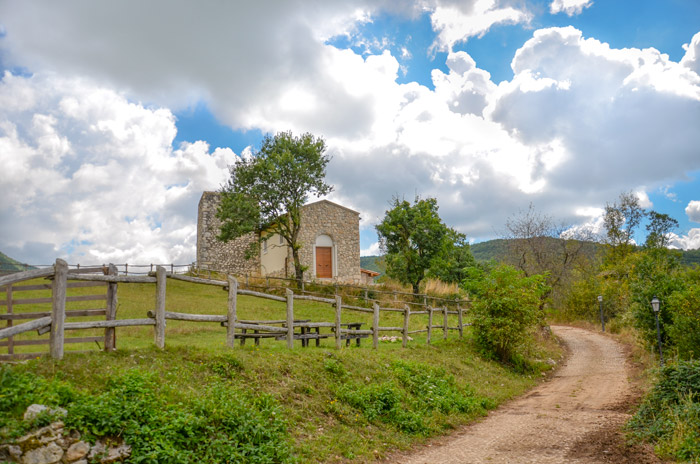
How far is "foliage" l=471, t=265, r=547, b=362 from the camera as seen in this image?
17.1 meters

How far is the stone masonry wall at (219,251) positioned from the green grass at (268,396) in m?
26.5

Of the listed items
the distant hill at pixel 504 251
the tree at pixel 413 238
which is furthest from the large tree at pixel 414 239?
the distant hill at pixel 504 251

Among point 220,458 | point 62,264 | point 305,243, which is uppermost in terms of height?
point 305,243

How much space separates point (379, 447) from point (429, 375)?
4409 mm

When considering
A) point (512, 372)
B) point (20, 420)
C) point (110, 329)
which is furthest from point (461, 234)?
point (20, 420)

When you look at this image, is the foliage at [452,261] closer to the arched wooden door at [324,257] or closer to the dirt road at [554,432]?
the arched wooden door at [324,257]

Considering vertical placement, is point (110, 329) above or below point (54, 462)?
above

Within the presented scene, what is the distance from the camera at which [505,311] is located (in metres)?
17.3

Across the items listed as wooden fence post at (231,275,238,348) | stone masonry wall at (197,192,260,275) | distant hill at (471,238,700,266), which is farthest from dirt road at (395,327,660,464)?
stone masonry wall at (197,192,260,275)

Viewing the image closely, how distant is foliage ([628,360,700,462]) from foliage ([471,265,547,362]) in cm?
710

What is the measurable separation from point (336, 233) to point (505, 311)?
18.5 metres

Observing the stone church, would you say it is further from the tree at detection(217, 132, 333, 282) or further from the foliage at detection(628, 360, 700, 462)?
the foliage at detection(628, 360, 700, 462)

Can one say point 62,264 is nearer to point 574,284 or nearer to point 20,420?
point 20,420

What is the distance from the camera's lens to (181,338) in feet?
49.8
